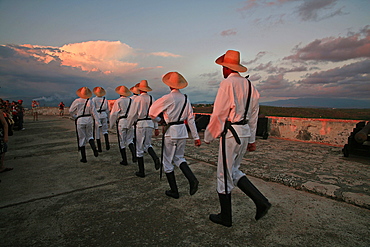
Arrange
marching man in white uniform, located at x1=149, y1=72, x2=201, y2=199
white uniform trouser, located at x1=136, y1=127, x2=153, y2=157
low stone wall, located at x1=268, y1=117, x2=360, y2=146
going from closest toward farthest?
marching man in white uniform, located at x1=149, y1=72, x2=201, y2=199 < white uniform trouser, located at x1=136, y1=127, x2=153, y2=157 < low stone wall, located at x1=268, y1=117, x2=360, y2=146

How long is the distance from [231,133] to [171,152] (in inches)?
56.8

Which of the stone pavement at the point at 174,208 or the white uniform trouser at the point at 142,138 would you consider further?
the white uniform trouser at the point at 142,138

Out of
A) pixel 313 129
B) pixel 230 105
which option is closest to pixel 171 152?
pixel 230 105

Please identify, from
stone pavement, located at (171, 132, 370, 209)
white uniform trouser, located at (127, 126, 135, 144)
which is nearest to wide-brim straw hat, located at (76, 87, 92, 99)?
white uniform trouser, located at (127, 126, 135, 144)

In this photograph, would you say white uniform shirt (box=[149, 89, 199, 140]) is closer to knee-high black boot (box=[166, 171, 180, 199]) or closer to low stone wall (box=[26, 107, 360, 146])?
knee-high black boot (box=[166, 171, 180, 199])

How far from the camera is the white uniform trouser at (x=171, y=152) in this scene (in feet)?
12.9

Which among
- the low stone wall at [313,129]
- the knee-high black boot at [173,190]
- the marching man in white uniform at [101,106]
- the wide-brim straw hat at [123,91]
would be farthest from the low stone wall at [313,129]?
the knee-high black boot at [173,190]

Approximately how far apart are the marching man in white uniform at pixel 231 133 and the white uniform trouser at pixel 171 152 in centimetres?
111

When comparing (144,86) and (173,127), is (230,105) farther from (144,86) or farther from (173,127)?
(144,86)

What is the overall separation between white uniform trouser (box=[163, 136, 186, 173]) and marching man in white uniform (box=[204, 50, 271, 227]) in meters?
1.11

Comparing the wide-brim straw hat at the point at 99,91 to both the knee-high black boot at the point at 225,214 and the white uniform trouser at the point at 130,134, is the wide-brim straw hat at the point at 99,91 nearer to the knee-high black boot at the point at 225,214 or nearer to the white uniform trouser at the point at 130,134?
the white uniform trouser at the point at 130,134

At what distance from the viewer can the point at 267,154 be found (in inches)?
264

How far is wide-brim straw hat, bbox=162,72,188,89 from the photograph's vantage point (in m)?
4.13

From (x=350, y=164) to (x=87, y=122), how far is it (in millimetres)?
6907
